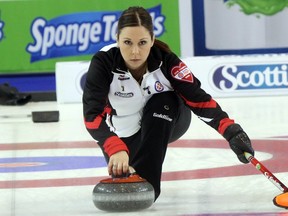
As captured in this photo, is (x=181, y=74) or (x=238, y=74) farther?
(x=238, y=74)

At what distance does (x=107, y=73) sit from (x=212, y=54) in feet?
A: 14.9

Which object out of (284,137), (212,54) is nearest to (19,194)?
(284,137)

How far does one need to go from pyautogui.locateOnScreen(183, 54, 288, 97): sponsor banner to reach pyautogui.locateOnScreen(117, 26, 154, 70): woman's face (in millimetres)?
4131

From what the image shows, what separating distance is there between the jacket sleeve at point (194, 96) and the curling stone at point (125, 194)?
1.02 feet

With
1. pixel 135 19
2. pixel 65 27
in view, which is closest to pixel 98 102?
pixel 135 19

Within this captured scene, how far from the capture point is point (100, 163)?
4.02m

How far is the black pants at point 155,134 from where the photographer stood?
2906mm

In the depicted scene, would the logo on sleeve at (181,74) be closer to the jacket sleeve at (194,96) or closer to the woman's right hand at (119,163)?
the jacket sleeve at (194,96)

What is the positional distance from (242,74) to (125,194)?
4332mm

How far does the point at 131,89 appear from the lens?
9.69 ft

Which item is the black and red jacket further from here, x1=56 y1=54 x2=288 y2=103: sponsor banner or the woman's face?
x1=56 y1=54 x2=288 y2=103: sponsor banner

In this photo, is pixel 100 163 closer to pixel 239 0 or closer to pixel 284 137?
pixel 284 137

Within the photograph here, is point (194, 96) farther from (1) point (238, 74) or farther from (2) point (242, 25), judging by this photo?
(2) point (242, 25)

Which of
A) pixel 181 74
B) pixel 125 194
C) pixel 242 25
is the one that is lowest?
pixel 125 194
